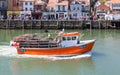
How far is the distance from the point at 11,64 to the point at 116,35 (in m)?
30.3

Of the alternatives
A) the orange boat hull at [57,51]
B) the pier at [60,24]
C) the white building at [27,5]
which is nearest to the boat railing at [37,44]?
the orange boat hull at [57,51]

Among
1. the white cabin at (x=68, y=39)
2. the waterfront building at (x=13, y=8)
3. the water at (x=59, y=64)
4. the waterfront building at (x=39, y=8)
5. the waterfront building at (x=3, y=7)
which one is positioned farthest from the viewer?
the waterfront building at (x=3, y=7)

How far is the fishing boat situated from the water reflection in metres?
1.37

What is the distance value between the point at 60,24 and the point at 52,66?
38.3 m

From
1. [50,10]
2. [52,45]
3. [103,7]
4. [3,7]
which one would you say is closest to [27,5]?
[3,7]

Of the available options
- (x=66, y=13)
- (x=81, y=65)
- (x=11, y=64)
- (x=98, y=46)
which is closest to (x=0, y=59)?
(x=11, y=64)

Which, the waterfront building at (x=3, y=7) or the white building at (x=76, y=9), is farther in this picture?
the waterfront building at (x=3, y=7)

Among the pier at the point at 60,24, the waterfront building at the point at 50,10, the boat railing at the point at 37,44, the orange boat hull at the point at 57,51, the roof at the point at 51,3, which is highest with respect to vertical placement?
the roof at the point at 51,3

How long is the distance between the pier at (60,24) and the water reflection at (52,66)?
34.7 metres

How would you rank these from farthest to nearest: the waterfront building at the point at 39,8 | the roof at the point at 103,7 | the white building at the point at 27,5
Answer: the white building at the point at 27,5, the roof at the point at 103,7, the waterfront building at the point at 39,8

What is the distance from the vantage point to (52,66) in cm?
3828

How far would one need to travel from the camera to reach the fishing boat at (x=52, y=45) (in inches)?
1642

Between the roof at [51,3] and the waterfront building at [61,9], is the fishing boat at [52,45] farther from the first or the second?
the roof at [51,3]

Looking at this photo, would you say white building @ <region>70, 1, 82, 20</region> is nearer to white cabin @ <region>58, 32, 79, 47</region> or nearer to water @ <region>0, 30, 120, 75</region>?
water @ <region>0, 30, 120, 75</region>
